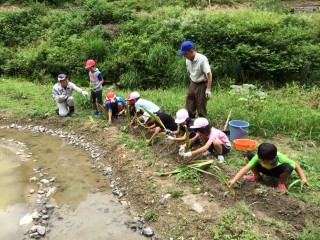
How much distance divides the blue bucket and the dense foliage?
395 centimetres


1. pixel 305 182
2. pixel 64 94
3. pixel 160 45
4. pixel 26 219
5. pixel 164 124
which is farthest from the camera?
pixel 160 45

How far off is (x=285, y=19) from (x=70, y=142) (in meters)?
8.57

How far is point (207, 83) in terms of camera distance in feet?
21.1

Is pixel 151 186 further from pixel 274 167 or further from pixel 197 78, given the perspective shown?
pixel 197 78

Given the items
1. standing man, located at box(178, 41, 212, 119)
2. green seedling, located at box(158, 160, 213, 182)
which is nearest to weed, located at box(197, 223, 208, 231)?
green seedling, located at box(158, 160, 213, 182)

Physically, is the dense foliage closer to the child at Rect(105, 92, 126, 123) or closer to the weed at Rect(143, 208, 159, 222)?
the child at Rect(105, 92, 126, 123)

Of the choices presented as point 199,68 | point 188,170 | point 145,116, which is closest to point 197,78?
point 199,68

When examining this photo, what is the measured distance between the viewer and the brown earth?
434 cm

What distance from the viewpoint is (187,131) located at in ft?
17.9

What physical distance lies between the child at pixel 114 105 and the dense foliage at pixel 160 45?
9.64 ft

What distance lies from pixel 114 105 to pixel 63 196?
3.00 meters

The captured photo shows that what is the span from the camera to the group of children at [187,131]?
15.7ft

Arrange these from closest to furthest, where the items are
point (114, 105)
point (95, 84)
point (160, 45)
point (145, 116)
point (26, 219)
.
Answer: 1. point (26, 219)
2. point (145, 116)
3. point (114, 105)
4. point (95, 84)
5. point (160, 45)

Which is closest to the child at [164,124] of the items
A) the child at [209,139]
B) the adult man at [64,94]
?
the child at [209,139]
